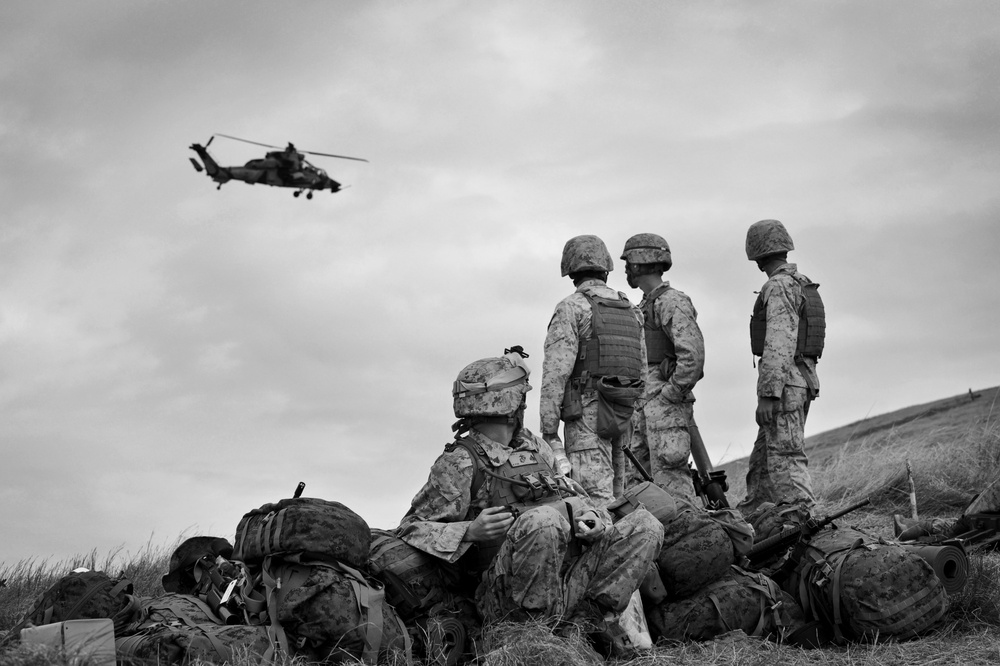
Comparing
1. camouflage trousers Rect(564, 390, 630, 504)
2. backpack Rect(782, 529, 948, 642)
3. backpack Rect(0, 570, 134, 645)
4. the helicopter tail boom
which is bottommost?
backpack Rect(782, 529, 948, 642)

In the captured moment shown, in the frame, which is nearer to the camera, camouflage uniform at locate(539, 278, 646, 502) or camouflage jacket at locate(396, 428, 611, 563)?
camouflage jacket at locate(396, 428, 611, 563)

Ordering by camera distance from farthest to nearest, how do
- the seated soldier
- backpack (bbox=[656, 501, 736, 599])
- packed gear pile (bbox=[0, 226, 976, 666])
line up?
1. backpack (bbox=[656, 501, 736, 599])
2. the seated soldier
3. packed gear pile (bbox=[0, 226, 976, 666])

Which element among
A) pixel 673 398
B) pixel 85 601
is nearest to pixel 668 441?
pixel 673 398

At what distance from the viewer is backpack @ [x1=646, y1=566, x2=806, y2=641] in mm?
7211

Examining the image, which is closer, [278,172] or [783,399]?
[278,172]

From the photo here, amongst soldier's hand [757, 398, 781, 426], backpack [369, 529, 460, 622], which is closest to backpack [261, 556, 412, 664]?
backpack [369, 529, 460, 622]

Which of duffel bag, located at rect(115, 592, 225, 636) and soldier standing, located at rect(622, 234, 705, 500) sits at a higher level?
soldier standing, located at rect(622, 234, 705, 500)

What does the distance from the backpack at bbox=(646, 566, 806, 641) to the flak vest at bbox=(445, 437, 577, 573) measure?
99 cm

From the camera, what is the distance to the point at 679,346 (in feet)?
38.0

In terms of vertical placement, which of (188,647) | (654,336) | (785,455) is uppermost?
(654,336)

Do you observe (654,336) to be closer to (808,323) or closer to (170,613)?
(808,323)

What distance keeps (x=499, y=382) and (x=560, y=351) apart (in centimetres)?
308

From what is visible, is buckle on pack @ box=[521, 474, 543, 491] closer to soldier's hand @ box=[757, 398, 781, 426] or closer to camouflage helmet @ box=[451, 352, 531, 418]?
camouflage helmet @ box=[451, 352, 531, 418]

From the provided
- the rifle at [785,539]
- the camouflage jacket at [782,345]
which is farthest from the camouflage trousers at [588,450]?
the rifle at [785,539]
